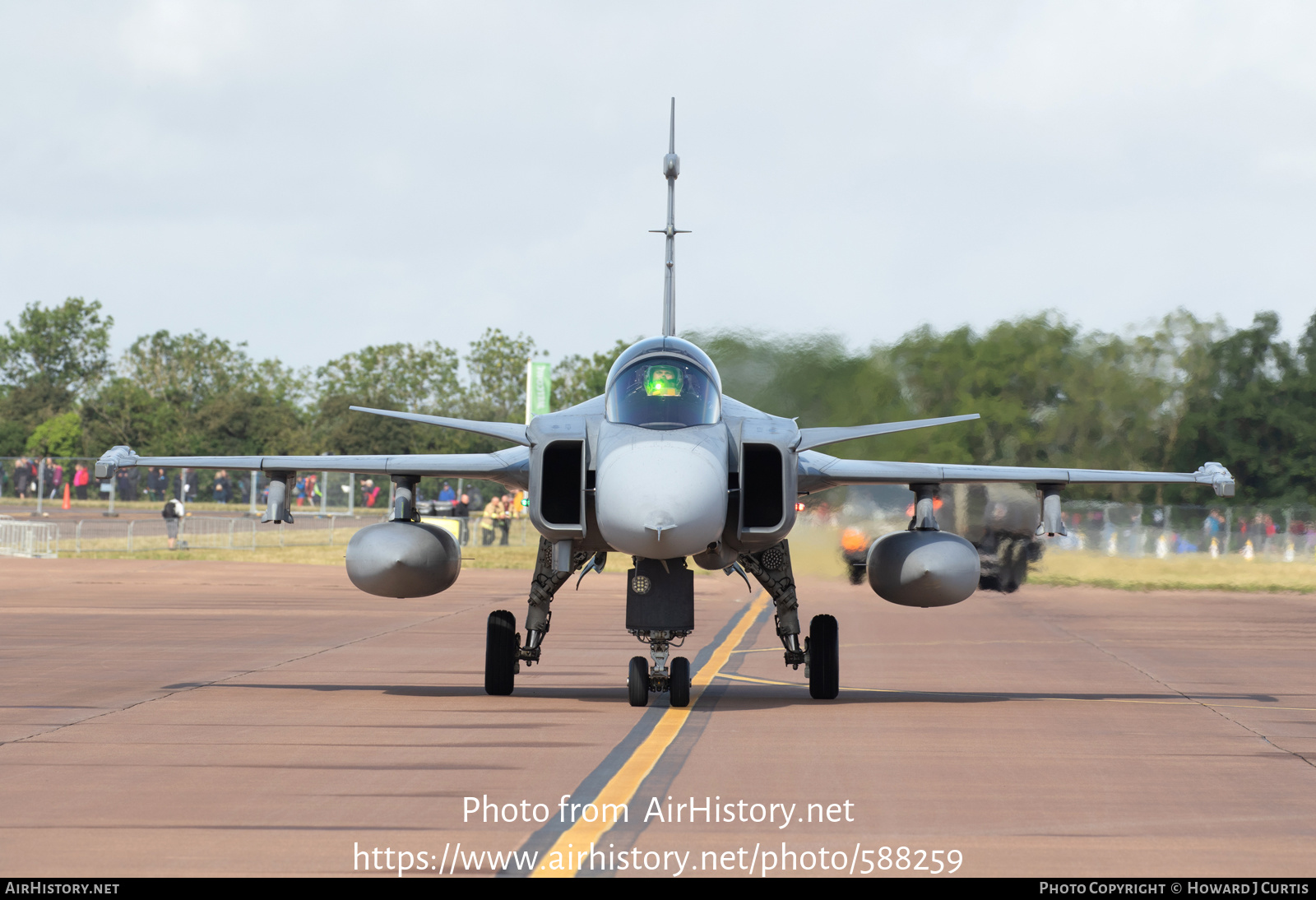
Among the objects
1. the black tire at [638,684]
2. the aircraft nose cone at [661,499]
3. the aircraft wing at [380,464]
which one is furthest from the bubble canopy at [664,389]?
the black tire at [638,684]

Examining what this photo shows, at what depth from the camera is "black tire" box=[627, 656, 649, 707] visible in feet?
39.9

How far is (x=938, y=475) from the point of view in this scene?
13.5 metres

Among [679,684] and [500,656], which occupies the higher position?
[500,656]

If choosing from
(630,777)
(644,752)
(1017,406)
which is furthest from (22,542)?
(630,777)

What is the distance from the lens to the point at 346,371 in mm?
103250

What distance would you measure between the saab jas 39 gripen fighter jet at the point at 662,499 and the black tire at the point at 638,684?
0.05ft

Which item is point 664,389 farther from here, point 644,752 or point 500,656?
point 644,752

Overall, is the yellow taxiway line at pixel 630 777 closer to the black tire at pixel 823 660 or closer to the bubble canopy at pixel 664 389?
the black tire at pixel 823 660

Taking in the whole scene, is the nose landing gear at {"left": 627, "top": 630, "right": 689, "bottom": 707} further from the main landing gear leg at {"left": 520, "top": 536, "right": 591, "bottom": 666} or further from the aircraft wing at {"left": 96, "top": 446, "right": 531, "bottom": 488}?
the aircraft wing at {"left": 96, "top": 446, "right": 531, "bottom": 488}

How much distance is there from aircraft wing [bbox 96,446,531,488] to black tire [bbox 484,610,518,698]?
1256 mm

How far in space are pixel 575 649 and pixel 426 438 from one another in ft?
224

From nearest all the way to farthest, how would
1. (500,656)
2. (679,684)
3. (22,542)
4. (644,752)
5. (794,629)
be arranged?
1. (644,752)
2. (679,684)
3. (500,656)
4. (794,629)
5. (22,542)

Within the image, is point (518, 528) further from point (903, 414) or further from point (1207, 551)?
point (1207, 551)

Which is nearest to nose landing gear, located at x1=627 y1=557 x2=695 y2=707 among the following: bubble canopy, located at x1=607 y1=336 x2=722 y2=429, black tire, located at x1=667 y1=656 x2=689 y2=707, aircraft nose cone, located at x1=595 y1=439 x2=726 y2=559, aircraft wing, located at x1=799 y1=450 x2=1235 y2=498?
black tire, located at x1=667 y1=656 x2=689 y2=707
